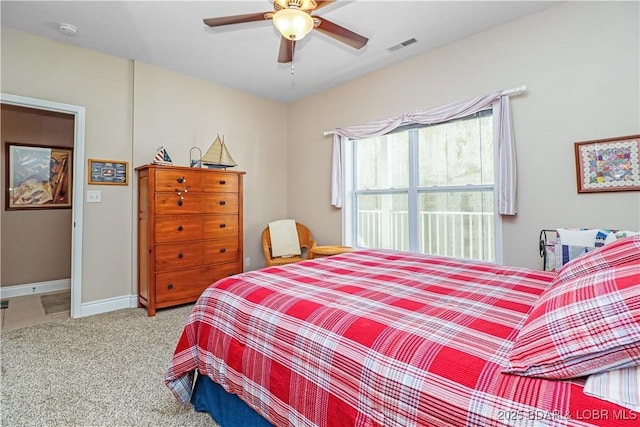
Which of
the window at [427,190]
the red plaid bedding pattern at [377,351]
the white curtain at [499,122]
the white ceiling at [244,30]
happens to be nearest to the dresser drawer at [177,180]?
the white ceiling at [244,30]

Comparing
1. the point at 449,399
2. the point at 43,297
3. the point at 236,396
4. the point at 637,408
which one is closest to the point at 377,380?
the point at 449,399

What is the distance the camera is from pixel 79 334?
107 inches

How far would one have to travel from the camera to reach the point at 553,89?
257cm

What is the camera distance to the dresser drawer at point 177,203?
3.22 meters

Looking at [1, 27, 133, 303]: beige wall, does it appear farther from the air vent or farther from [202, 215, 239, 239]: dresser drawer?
the air vent

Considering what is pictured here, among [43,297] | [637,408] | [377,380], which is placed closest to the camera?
[637,408]

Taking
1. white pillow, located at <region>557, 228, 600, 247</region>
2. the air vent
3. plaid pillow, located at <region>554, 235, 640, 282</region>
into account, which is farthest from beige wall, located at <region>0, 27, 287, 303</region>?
plaid pillow, located at <region>554, 235, 640, 282</region>

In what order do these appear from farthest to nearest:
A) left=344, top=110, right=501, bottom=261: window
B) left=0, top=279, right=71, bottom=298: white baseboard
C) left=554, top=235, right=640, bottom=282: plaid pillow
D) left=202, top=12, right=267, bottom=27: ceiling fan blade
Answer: left=0, top=279, right=71, bottom=298: white baseboard
left=344, top=110, right=501, bottom=261: window
left=202, top=12, right=267, bottom=27: ceiling fan blade
left=554, top=235, right=640, bottom=282: plaid pillow

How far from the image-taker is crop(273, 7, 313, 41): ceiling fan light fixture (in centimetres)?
185

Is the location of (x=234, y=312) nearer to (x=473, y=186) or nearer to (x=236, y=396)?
(x=236, y=396)

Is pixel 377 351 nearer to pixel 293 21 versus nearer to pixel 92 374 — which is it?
pixel 293 21

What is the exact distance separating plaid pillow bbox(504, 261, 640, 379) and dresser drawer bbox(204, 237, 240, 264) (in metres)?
3.26

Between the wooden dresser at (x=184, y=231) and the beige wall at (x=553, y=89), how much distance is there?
235 cm

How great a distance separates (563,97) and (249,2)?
8.62 feet
